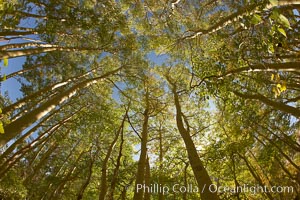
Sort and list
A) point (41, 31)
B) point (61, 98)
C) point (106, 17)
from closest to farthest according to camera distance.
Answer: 1. point (61, 98)
2. point (41, 31)
3. point (106, 17)

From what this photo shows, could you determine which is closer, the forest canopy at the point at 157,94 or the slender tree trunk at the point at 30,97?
the forest canopy at the point at 157,94

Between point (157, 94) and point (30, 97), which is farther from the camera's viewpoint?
point (157, 94)

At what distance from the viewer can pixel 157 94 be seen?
12305 mm

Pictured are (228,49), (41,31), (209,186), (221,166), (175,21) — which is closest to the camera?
(209,186)

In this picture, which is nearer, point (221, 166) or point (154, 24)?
point (154, 24)

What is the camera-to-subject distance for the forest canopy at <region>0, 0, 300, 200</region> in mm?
5316

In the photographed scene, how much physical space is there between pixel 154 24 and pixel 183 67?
2.64 metres

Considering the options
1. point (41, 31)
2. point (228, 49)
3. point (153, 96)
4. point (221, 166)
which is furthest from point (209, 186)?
point (153, 96)

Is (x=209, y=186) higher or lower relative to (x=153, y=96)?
lower

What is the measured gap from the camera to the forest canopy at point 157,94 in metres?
5.32

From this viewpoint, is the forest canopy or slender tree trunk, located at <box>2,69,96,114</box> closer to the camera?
the forest canopy

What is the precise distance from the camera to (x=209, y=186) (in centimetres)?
474

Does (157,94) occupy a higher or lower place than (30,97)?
higher

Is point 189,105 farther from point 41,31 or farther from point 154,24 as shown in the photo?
point 41,31
